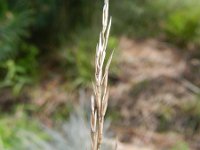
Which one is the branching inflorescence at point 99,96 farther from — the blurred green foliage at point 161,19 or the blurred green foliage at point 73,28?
the blurred green foliage at point 161,19

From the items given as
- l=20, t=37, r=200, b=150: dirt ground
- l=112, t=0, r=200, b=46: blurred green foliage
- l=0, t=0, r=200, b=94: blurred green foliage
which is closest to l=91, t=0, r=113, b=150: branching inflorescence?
l=20, t=37, r=200, b=150: dirt ground

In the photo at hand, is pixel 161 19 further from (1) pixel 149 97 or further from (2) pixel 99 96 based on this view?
(2) pixel 99 96

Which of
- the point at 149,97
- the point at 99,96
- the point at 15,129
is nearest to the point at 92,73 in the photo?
the point at 149,97

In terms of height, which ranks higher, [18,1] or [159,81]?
[18,1]

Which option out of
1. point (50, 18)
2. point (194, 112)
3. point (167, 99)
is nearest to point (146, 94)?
point (167, 99)

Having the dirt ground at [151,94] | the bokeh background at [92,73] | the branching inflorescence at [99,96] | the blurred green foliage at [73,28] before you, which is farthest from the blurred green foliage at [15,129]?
the branching inflorescence at [99,96]

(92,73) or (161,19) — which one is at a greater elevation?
(161,19)

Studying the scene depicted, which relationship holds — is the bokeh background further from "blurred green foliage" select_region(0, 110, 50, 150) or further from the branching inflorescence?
the branching inflorescence

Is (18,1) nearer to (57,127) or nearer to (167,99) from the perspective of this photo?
(57,127)
